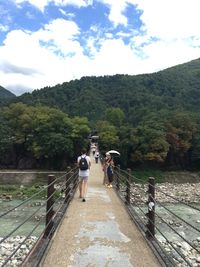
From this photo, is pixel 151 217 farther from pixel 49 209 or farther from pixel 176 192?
pixel 176 192

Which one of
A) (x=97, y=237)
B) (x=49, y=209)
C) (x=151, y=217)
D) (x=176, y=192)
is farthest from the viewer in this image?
(x=176, y=192)

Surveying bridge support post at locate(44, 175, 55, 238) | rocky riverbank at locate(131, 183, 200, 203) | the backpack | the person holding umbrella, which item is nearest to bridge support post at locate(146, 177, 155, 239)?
bridge support post at locate(44, 175, 55, 238)

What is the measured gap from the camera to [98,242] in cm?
716

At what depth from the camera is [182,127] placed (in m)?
56.8

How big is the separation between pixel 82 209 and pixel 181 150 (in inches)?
1866

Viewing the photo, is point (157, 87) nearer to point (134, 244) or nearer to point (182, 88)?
point (182, 88)

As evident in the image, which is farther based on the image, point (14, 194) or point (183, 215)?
point (14, 194)

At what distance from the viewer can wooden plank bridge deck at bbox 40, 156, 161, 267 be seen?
6.01 metres

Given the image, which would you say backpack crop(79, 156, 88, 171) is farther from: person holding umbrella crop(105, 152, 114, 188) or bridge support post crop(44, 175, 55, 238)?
person holding umbrella crop(105, 152, 114, 188)

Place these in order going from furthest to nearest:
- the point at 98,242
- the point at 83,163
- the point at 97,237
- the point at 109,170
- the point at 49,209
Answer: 1. the point at 109,170
2. the point at 83,163
3. the point at 97,237
4. the point at 49,209
5. the point at 98,242

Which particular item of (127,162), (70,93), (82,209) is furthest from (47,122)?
(70,93)

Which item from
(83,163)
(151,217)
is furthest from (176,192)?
(151,217)

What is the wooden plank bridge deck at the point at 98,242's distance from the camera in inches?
237

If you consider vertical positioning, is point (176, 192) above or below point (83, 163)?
below
